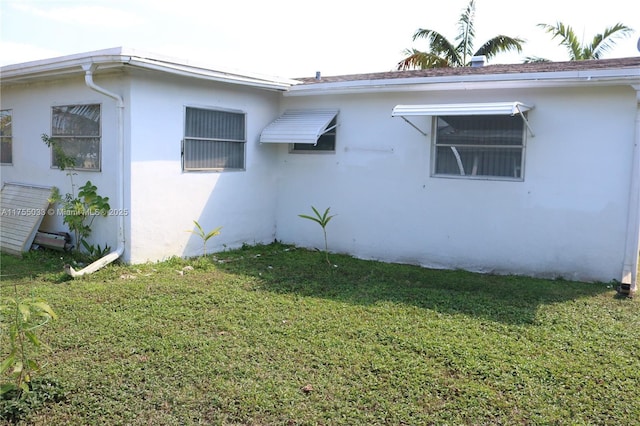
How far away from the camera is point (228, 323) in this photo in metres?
5.16

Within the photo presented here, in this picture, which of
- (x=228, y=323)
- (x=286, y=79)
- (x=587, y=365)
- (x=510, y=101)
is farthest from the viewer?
(x=286, y=79)

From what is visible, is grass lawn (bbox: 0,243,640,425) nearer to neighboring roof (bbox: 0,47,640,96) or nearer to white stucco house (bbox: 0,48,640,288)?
white stucco house (bbox: 0,48,640,288)

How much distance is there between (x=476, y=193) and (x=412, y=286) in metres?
1.91

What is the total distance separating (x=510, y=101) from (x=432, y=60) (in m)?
12.4

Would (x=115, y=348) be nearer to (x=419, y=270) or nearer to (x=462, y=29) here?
(x=419, y=270)

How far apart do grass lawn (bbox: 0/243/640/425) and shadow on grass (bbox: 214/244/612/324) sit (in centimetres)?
3

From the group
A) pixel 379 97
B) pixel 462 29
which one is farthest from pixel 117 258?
pixel 462 29

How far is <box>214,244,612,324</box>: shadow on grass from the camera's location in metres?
5.84

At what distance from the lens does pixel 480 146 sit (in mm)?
7582

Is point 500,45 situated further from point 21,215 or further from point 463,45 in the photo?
point 21,215

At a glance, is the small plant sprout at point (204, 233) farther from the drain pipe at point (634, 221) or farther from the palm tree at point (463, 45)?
the palm tree at point (463, 45)

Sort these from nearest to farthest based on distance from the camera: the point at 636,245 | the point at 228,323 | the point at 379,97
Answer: the point at 228,323 → the point at 636,245 → the point at 379,97

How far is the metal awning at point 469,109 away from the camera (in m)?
6.56

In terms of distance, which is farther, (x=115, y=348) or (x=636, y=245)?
(x=636, y=245)
